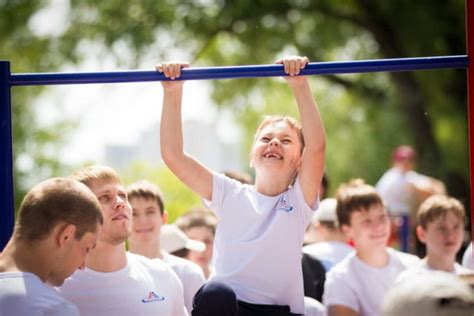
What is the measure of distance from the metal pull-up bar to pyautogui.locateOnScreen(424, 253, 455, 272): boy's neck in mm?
1412

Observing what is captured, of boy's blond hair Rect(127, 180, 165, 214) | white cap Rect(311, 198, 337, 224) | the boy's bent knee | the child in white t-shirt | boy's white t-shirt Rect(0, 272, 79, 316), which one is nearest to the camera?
boy's white t-shirt Rect(0, 272, 79, 316)

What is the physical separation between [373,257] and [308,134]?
1.40 m

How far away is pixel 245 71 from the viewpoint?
12.1 ft

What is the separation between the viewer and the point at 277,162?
374 cm

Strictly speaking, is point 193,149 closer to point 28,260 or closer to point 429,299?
point 28,260

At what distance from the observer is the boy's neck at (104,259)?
12.1 ft

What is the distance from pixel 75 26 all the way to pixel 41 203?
11.0 metres

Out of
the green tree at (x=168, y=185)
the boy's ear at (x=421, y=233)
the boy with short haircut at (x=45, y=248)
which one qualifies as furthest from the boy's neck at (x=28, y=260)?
the green tree at (x=168, y=185)

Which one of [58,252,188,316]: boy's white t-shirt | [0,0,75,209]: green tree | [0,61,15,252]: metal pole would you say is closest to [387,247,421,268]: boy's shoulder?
[58,252,188,316]: boy's white t-shirt

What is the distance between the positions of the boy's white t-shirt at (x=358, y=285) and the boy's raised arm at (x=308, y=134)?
1081 millimetres

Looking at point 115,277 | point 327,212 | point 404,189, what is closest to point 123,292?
point 115,277

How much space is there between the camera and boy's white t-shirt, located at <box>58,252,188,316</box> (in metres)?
3.58

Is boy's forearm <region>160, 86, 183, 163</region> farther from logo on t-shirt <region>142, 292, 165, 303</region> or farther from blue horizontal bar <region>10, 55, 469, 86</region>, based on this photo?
logo on t-shirt <region>142, 292, 165, 303</region>

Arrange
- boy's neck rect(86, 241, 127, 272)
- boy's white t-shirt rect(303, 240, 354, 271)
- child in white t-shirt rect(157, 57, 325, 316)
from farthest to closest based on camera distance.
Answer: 1. boy's white t-shirt rect(303, 240, 354, 271)
2. boy's neck rect(86, 241, 127, 272)
3. child in white t-shirt rect(157, 57, 325, 316)
